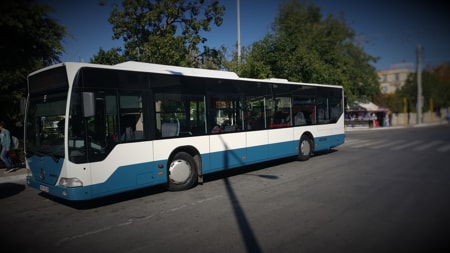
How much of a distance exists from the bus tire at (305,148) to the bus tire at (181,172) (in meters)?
5.36

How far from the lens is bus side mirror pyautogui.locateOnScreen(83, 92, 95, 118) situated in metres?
5.59

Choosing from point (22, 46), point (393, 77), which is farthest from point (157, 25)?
point (393, 77)

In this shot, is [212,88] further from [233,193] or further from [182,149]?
[233,193]

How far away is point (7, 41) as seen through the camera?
37.8 ft

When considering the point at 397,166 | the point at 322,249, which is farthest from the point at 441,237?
the point at 397,166

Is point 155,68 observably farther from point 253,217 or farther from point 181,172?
point 253,217

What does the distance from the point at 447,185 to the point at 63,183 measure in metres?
8.66

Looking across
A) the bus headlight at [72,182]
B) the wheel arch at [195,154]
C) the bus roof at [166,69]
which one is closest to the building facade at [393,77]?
the bus roof at [166,69]

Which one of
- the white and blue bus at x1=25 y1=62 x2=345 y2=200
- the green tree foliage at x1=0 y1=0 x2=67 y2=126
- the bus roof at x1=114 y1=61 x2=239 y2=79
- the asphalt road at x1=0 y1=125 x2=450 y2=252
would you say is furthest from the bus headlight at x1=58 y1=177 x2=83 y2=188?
the green tree foliage at x1=0 y1=0 x2=67 y2=126

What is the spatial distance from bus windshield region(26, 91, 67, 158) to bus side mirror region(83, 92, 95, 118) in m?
0.67

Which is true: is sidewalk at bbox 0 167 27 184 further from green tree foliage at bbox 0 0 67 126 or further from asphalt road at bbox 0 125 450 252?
green tree foliage at bbox 0 0 67 126

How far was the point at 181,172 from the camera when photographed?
25.5ft

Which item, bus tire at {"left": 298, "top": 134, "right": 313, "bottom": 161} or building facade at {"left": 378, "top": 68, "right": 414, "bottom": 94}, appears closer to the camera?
bus tire at {"left": 298, "top": 134, "right": 313, "bottom": 161}

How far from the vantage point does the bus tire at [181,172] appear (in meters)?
7.66
